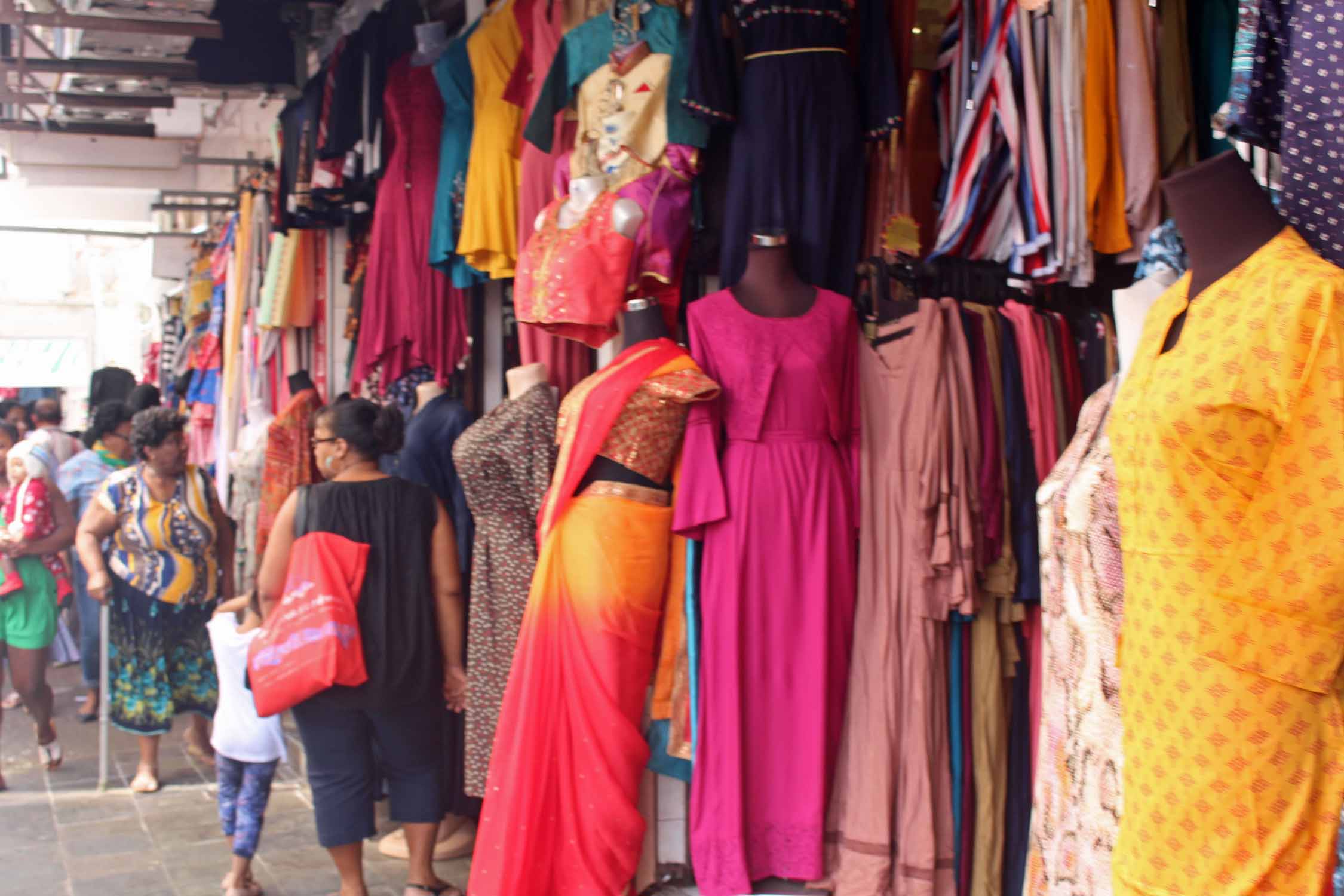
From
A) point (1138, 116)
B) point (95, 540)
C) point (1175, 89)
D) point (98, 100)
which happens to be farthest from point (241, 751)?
point (98, 100)

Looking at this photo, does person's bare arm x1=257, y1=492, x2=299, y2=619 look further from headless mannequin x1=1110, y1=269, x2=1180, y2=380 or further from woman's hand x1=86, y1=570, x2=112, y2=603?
headless mannequin x1=1110, y1=269, x2=1180, y2=380

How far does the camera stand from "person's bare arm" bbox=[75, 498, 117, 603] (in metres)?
5.69

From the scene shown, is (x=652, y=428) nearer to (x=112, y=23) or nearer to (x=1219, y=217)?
(x=1219, y=217)

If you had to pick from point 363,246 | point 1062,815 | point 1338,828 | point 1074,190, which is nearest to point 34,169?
point 363,246

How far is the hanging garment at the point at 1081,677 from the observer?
232 centimetres

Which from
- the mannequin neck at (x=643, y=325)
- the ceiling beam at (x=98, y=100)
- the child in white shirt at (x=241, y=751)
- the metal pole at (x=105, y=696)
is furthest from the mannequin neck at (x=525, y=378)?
the ceiling beam at (x=98, y=100)

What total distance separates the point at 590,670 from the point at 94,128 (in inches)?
245

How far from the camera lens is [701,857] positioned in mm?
3357

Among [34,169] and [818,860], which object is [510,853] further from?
[34,169]

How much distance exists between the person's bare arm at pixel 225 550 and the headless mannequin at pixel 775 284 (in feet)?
11.3

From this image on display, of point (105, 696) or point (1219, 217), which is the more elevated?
point (1219, 217)

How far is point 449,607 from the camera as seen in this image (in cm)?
423

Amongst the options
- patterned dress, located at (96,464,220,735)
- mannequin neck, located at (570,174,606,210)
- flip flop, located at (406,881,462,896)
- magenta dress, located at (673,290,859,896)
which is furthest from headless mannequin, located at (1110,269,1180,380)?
patterned dress, located at (96,464,220,735)

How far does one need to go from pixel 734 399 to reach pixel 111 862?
3.22 m
